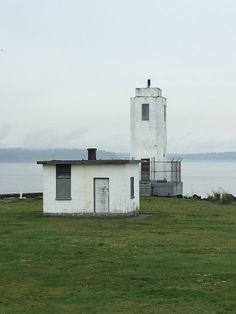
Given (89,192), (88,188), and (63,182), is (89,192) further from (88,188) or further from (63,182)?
(63,182)

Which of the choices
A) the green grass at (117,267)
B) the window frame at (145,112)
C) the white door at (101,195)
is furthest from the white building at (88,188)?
the window frame at (145,112)

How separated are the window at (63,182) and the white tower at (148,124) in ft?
52.5

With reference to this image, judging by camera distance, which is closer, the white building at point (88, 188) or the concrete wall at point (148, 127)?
the white building at point (88, 188)

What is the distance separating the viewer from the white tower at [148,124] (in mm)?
47344

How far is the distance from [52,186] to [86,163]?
201 centimetres

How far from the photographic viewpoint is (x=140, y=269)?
14758mm

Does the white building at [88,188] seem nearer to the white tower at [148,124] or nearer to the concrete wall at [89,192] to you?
the concrete wall at [89,192]

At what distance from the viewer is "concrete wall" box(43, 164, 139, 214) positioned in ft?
104

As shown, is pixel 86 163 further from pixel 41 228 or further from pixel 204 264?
pixel 204 264

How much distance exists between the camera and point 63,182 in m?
32.1

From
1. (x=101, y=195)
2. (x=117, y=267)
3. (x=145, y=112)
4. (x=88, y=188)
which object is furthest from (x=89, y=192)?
(x=117, y=267)

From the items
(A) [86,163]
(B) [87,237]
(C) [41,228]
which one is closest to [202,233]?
(B) [87,237]

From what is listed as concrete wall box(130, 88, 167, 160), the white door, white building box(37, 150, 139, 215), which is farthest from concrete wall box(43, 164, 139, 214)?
concrete wall box(130, 88, 167, 160)

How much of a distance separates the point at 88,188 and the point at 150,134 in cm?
1634
